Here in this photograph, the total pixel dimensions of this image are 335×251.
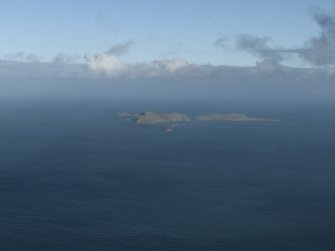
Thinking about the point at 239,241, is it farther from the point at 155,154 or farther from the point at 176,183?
the point at 155,154

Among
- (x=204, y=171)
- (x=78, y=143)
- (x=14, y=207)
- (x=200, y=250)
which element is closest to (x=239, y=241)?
(x=200, y=250)

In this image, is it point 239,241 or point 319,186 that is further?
point 319,186

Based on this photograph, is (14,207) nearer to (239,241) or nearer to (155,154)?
(239,241)

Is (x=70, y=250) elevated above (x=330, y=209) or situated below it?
below

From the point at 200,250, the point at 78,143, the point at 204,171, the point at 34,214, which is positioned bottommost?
the point at 200,250

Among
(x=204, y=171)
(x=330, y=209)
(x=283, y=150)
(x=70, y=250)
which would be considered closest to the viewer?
(x=70, y=250)

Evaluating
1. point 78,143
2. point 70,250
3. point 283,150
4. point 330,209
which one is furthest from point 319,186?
point 78,143

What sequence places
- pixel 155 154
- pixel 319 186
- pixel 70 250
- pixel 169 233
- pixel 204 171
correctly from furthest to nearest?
pixel 155 154, pixel 204 171, pixel 319 186, pixel 169 233, pixel 70 250
